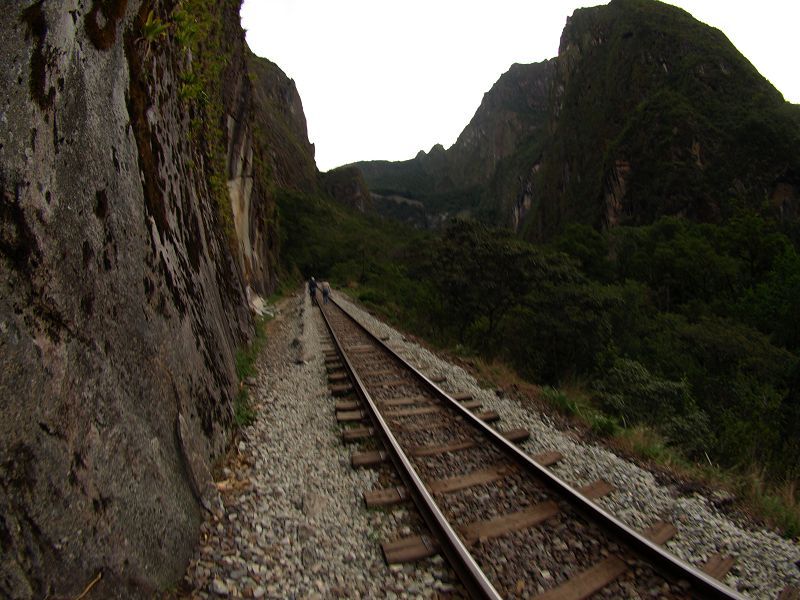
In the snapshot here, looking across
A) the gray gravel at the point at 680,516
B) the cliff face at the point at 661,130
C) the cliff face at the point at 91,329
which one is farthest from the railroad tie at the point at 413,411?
the cliff face at the point at 661,130

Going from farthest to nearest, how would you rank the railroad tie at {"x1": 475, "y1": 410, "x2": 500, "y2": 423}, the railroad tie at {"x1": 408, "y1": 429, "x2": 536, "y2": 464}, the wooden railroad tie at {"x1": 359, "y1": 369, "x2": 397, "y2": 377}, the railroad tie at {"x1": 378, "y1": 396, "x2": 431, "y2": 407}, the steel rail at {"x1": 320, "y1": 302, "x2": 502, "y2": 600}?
the wooden railroad tie at {"x1": 359, "y1": 369, "x2": 397, "y2": 377} → the railroad tie at {"x1": 378, "y1": 396, "x2": 431, "y2": 407} → the railroad tie at {"x1": 475, "y1": 410, "x2": 500, "y2": 423} → the railroad tie at {"x1": 408, "y1": 429, "x2": 536, "y2": 464} → the steel rail at {"x1": 320, "y1": 302, "x2": 502, "y2": 600}

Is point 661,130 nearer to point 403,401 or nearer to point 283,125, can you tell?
point 283,125

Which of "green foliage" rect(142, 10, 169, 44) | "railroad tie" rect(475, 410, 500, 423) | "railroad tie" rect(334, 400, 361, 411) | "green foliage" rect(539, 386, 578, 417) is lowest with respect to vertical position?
"green foliage" rect(539, 386, 578, 417)

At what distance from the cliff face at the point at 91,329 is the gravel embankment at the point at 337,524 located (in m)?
0.35

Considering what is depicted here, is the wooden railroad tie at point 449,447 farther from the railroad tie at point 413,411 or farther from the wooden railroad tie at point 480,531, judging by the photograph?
the railroad tie at point 413,411

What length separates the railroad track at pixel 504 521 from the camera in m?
3.12

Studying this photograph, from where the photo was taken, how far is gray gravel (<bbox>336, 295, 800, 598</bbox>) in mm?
3371

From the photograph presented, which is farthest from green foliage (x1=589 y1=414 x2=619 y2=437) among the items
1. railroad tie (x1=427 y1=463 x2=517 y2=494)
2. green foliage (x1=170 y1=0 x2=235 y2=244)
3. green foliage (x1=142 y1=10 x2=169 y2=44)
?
green foliage (x1=170 y1=0 x2=235 y2=244)

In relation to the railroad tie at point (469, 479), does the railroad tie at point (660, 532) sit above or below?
below

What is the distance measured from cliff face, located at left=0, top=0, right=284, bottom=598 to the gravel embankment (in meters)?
0.35

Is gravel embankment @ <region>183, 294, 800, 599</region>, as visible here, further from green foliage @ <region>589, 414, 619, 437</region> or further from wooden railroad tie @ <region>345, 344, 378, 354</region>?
wooden railroad tie @ <region>345, 344, 378, 354</region>

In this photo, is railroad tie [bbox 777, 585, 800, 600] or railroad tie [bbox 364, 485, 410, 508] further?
railroad tie [bbox 364, 485, 410, 508]

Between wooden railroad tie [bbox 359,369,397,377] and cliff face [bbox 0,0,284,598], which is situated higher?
cliff face [bbox 0,0,284,598]

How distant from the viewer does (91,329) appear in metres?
3.05
